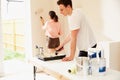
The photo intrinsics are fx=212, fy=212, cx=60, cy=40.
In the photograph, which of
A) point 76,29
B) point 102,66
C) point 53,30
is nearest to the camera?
point 102,66

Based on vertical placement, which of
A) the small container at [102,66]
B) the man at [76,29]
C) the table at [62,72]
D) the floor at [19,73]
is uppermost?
the man at [76,29]

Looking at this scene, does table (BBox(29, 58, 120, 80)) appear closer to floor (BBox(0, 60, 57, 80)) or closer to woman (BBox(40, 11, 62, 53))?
floor (BBox(0, 60, 57, 80))

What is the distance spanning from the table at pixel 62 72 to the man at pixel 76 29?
0.17m

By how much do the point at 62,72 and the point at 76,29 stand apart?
536 millimetres

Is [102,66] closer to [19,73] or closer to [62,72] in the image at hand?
[62,72]

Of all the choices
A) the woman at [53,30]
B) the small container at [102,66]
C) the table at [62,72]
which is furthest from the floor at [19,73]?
the small container at [102,66]

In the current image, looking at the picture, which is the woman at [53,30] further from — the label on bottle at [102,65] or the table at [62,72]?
the label on bottle at [102,65]

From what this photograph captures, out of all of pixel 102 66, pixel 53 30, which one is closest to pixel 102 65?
pixel 102 66

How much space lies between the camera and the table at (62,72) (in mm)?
1625

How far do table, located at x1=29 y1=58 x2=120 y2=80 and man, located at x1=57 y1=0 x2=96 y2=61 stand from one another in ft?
0.54

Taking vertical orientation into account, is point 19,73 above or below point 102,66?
below

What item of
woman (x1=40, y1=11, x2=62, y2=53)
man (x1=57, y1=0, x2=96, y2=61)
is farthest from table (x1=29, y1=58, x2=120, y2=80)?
woman (x1=40, y1=11, x2=62, y2=53)

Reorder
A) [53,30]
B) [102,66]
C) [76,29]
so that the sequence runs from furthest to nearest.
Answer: [53,30]
[76,29]
[102,66]

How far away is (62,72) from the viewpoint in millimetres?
1797
